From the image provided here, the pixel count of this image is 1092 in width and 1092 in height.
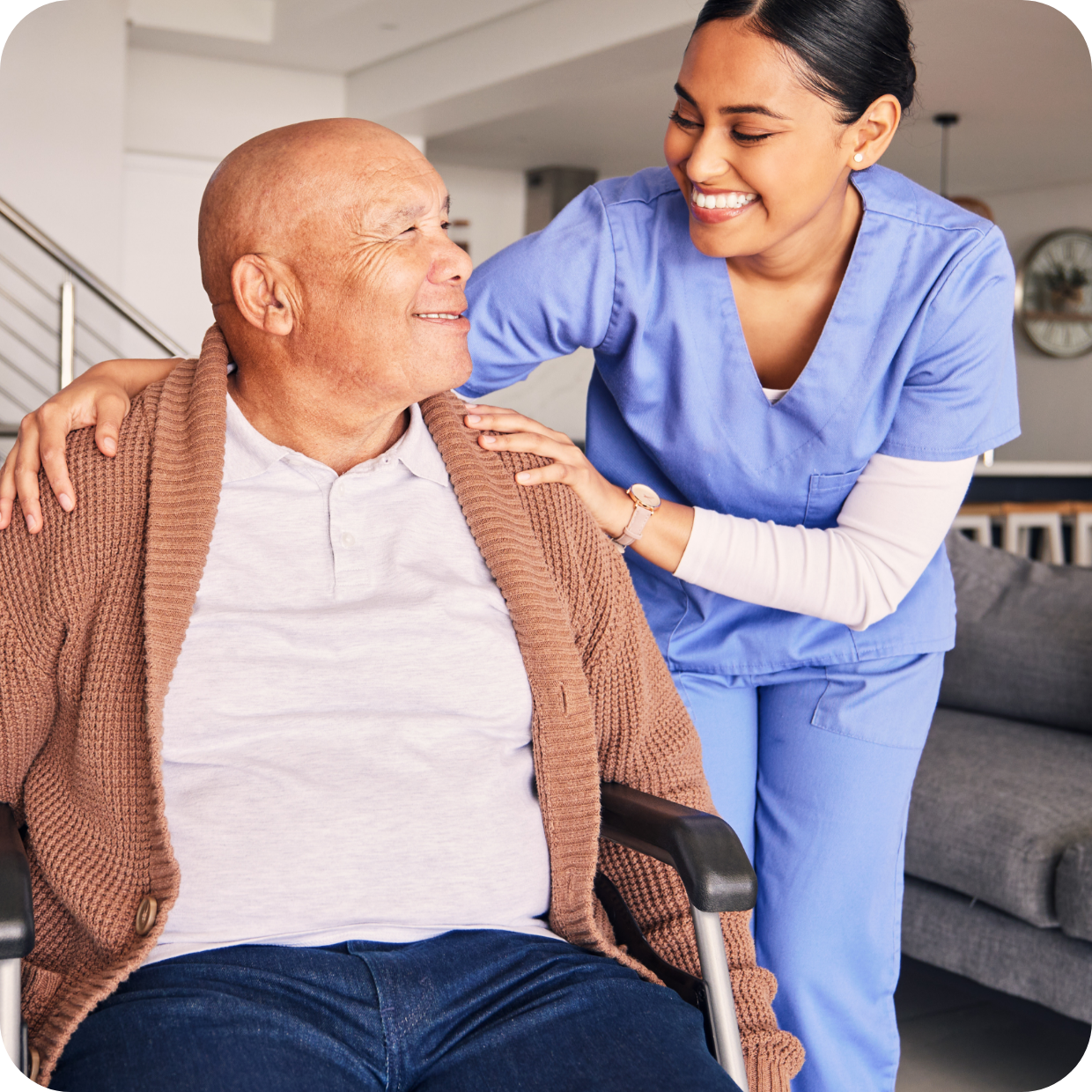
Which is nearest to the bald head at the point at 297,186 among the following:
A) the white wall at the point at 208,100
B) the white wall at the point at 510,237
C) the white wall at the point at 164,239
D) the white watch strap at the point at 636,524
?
the white watch strap at the point at 636,524

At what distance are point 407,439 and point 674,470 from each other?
39 centimetres

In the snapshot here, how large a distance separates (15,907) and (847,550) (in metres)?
0.97

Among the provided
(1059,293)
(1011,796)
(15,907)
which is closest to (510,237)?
(1059,293)

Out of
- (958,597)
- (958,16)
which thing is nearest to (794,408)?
(958,597)

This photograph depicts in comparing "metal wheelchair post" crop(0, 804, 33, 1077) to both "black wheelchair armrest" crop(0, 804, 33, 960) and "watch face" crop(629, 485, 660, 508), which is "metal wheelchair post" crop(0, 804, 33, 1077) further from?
"watch face" crop(629, 485, 660, 508)

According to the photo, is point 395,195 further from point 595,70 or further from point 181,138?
point 181,138

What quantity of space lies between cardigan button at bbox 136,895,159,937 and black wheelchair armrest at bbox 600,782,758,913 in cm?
44

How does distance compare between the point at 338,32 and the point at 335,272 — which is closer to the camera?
the point at 335,272

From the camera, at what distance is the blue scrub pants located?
1.52m

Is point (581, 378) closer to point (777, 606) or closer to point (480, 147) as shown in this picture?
point (480, 147)

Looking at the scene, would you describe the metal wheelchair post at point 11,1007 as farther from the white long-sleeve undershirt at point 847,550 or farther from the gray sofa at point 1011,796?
the gray sofa at point 1011,796

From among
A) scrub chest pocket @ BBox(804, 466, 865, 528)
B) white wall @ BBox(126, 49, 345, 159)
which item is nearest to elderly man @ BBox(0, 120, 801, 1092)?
scrub chest pocket @ BBox(804, 466, 865, 528)

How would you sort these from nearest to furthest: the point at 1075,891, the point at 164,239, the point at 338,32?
1. the point at 1075,891
2. the point at 338,32
3. the point at 164,239

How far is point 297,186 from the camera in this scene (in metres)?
1.21
